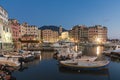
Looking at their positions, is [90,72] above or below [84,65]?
below

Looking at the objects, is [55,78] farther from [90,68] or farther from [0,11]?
[0,11]

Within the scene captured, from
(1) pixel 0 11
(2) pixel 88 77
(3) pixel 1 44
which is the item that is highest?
(1) pixel 0 11

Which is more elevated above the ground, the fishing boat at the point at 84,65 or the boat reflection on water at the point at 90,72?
the fishing boat at the point at 84,65

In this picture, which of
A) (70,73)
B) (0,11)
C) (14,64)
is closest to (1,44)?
(0,11)

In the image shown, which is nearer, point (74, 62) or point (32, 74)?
point (32, 74)

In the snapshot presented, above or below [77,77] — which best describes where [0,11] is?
above

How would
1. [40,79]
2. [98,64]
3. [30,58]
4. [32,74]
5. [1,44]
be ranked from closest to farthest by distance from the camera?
→ [40,79] < [32,74] < [98,64] < [30,58] < [1,44]

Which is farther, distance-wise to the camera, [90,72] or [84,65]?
[84,65]

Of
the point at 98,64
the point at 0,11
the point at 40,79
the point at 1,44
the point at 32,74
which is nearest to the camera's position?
the point at 40,79

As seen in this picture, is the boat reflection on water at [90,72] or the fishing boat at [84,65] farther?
the fishing boat at [84,65]

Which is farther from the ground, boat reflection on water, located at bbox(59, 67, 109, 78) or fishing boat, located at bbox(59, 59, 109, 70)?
fishing boat, located at bbox(59, 59, 109, 70)

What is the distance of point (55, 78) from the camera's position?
28.8m

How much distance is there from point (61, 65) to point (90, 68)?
547 centimetres

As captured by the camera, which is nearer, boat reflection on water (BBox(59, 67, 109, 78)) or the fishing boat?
boat reflection on water (BBox(59, 67, 109, 78))
